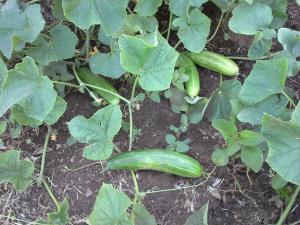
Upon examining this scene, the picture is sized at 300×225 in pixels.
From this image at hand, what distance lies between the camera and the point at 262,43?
7.51 ft

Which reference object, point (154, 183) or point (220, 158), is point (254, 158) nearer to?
point (220, 158)

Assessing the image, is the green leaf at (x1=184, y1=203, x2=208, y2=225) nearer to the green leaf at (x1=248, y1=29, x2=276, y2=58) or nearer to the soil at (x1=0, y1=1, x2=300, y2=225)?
the soil at (x1=0, y1=1, x2=300, y2=225)

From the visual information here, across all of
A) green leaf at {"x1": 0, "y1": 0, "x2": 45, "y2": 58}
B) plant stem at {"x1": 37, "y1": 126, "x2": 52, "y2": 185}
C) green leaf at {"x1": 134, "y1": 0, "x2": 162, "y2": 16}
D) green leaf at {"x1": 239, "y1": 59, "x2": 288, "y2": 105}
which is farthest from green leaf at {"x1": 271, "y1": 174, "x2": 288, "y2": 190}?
green leaf at {"x1": 0, "y1": 0, "x2": 45, "y2": 58}

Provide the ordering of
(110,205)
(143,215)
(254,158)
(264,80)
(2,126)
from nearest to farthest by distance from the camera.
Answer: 1. (110,205)
2. (143,215)
3. (264,80)
4. (254,158)
5. (2,126)

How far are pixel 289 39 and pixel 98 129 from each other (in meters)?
0.83

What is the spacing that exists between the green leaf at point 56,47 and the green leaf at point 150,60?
36cm

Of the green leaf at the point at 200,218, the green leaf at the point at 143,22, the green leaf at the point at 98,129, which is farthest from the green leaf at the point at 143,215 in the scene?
the green leaf at the point at 143,22

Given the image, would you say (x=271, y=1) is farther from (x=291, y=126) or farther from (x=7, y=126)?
(x=7, y=126)

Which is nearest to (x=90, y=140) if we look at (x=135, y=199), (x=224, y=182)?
(x=135, y=199)

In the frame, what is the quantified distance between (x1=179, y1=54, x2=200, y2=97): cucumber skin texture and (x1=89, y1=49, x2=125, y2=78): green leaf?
12.9 inches

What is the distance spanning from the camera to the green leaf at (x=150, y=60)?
76.5 inches

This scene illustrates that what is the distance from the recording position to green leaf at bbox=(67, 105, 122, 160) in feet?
6.76

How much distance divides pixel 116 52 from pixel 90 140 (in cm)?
44

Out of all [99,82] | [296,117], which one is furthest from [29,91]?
[296,117]
